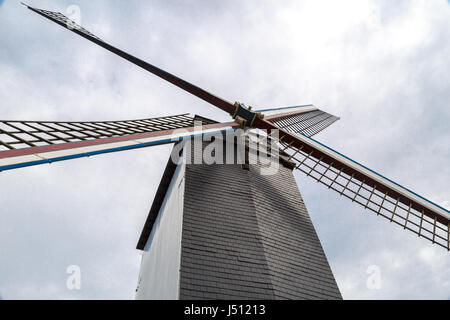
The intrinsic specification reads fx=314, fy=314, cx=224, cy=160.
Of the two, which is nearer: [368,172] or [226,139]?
[368,172]

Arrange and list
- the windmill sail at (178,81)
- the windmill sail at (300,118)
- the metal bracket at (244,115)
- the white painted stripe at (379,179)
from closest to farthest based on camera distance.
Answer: the white painted stripe at (379,179) < the metal bracket at (244,115) < the windmill sail at (178,81) < the windmill sail at (300,118)

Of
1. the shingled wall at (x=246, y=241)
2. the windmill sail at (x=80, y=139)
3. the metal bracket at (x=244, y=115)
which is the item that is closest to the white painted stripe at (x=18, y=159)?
the windmill sail at (x=80, y=139)

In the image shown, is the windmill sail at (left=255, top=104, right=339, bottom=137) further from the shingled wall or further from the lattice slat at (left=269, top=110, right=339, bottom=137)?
the shingled wall

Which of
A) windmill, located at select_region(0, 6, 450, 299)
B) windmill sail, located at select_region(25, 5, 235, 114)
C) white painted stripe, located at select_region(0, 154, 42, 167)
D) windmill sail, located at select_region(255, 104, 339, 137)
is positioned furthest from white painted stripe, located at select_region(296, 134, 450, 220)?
white painted stripe, located at select_region(0, 154, 42, 167)

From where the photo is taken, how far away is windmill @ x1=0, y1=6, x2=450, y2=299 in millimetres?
6027

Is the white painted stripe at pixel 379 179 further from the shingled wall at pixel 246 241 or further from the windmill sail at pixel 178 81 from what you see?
the windmill sail at pixel 178 81

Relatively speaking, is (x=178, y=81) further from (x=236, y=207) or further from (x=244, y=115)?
(x=236, y=207)

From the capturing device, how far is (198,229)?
23.3ft

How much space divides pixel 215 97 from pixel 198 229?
544 cm

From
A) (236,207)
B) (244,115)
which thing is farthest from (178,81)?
(236,207)

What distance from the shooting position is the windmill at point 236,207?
6.03 m

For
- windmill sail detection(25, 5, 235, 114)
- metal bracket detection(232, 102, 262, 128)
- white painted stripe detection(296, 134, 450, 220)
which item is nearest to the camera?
white painted stripe detection(296, 134, 450, 220)
